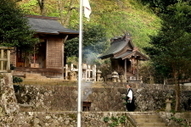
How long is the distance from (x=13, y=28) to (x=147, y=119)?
29.2ft

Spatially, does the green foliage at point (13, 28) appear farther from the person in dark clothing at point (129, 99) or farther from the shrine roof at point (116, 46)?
the shrine roof at point (116, 46)

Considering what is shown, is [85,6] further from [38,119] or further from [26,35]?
[26,35]

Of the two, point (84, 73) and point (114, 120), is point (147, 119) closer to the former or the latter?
point (114, 120)

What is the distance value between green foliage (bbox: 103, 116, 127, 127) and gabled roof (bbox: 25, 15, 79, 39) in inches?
388

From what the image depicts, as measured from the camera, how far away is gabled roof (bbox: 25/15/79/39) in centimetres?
2616

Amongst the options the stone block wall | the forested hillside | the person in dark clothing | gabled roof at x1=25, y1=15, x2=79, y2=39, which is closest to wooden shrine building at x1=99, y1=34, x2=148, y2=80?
gabled roof at x1=25, y1=15, x2=79, y2=39

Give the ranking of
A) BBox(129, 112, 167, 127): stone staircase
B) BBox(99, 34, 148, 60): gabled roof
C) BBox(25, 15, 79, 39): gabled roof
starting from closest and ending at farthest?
BBox(129, 112, 167, 127): stone staircase → BBox(25, 15, 79, 39): gabled roof → BBox(99, 34, 148, 60): gabled roof

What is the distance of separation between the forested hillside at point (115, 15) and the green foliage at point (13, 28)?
71.2 feet

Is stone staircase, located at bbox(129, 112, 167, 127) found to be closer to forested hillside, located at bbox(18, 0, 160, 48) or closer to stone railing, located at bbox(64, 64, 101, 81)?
stone railing, located at bbox(64, 64, 101, 81)

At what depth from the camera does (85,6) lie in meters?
12.6

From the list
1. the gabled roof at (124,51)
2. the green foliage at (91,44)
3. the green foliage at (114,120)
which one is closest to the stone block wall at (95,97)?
the green foliage at (114,120)

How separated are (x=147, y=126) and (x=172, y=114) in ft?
7.09

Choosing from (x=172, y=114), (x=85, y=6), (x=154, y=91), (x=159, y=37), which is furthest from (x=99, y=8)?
(x=85, y=6)

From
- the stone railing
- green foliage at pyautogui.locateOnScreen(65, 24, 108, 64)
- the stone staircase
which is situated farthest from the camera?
green foliage at pyautogui.locateOnScreen(65, 24, 108, 64)
